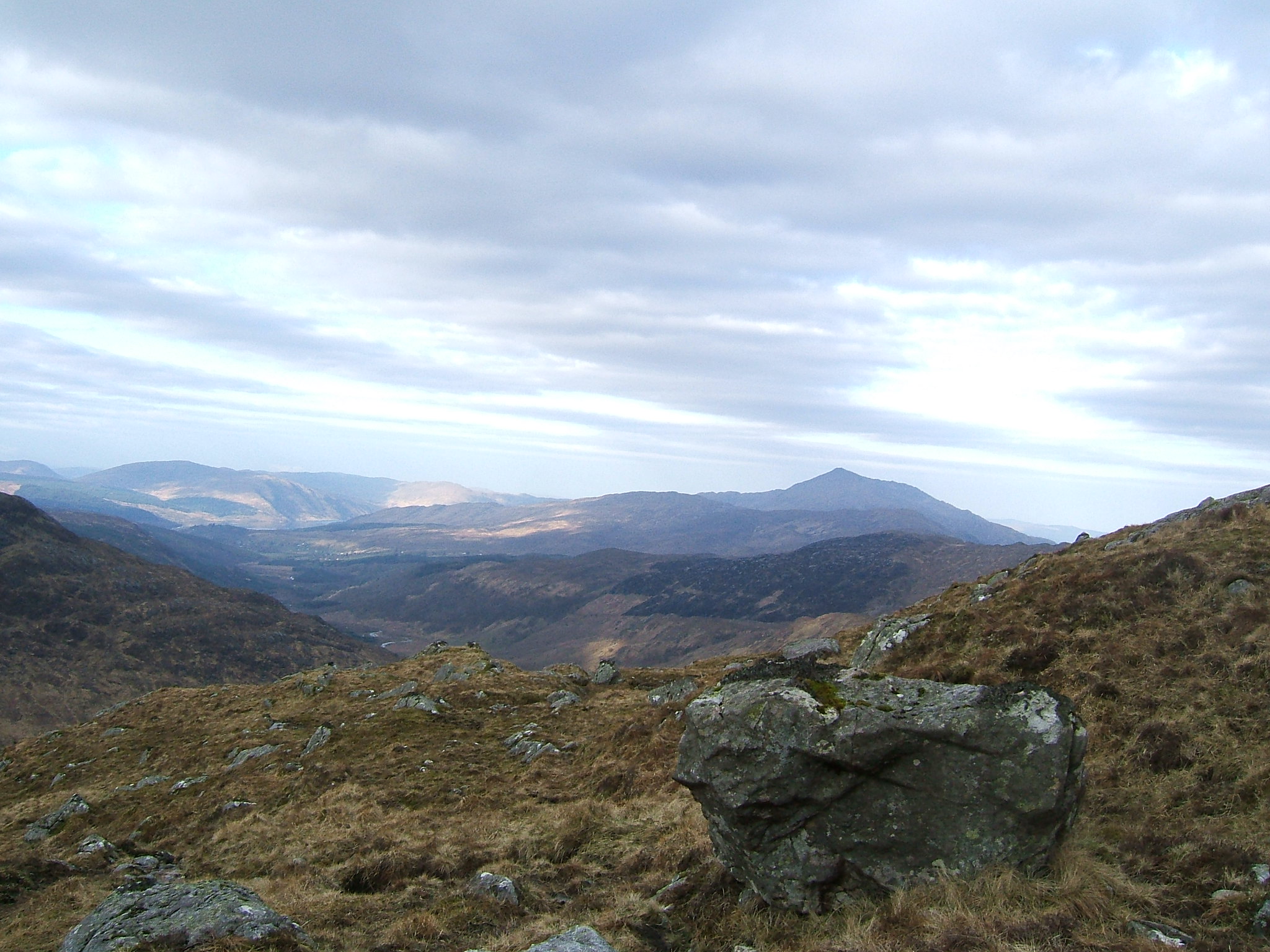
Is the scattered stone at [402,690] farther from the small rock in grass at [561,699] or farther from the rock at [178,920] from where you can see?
the rock at [178,920]

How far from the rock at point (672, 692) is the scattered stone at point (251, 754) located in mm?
19744

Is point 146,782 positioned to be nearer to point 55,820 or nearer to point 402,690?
point 55,820

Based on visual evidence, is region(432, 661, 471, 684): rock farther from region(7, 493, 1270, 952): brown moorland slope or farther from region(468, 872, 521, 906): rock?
region(468, 872, 521, 906): rock

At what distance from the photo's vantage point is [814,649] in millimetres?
37875

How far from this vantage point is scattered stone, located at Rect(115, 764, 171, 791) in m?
33.2

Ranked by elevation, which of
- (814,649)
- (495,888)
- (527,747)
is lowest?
(527,747)

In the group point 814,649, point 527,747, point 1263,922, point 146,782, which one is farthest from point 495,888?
point 146,782

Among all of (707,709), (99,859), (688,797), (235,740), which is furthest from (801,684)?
(235,740)

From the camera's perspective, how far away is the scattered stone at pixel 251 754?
1324 inches

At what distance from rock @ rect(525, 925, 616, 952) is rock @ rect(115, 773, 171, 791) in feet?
104

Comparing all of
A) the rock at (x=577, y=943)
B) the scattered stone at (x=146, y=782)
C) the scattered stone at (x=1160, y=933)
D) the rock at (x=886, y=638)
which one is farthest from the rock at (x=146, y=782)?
the scattered stone at (x=1160, y=933)

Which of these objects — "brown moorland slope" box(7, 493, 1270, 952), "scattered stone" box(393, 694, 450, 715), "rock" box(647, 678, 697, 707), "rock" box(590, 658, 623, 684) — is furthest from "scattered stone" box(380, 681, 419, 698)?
"rock" box(647, 678, 697, 707)

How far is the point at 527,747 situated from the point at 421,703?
1101 cm

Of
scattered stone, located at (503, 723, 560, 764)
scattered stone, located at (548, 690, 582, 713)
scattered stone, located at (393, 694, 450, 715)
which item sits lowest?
scattered stone, located at (393, 694, 450, 715)
